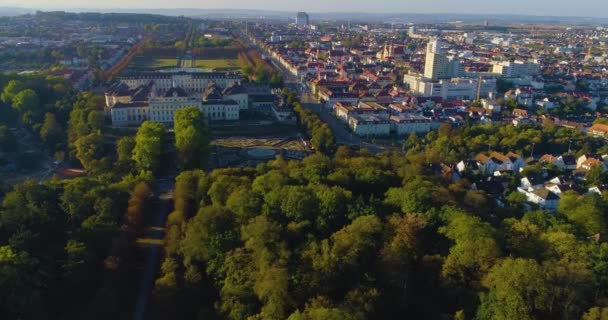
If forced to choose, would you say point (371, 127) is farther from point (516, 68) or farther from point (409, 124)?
point (516, 68)

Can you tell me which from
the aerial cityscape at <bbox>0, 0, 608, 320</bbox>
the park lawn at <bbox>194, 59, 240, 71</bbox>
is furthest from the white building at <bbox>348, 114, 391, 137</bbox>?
A: the park lawn at <bbox>194, 59, 240, 71</bbox>

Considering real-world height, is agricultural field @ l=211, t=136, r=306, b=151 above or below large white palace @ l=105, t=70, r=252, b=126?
below

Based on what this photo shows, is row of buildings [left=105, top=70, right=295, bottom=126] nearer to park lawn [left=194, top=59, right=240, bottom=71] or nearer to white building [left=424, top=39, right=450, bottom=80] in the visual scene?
park lawn [left=194, top=59, right=240, bottom=71]

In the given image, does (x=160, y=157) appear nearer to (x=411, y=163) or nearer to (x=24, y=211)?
(x=24, y=211)

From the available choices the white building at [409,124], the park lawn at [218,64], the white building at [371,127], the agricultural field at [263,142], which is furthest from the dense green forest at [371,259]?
the park lawn at [218,64]

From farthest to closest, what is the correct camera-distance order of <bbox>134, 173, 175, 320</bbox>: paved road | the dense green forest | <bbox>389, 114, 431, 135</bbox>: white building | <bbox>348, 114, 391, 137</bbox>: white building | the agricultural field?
<bbox>389, 114, 431, 135</bbox>: white building, <bbox>348, 114, 391, 137</bbox>: white building, the agricultural field, <bbox>134, 173, 175, 320</bbox>: paved road, the dense green forest

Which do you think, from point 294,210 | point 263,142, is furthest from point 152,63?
point 294,210

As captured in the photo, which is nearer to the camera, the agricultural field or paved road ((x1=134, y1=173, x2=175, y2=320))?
paved road ((x1=134, y1=173, x2=175, y2=320))

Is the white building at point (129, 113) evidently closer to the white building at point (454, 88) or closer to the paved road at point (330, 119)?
the paved road at point (330, 119)
